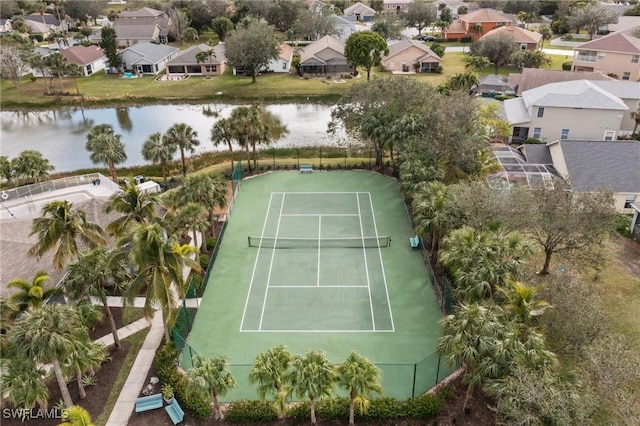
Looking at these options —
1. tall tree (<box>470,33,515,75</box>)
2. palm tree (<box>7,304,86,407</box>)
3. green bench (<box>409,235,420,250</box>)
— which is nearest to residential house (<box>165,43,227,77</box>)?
tall tree (<box>470,33,515,75</box>)

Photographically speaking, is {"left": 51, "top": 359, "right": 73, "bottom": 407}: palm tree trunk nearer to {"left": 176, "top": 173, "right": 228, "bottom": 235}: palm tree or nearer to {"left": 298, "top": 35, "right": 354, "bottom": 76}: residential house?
{"left": 176, "top": 173, "right": 228, "bottom": 235}: palm tree

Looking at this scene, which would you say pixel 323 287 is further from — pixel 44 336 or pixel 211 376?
Result: pixel 44 336

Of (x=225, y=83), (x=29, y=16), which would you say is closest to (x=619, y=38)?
(x=225, y=83)

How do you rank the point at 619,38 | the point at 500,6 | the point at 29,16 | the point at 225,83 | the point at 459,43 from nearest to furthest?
1. the point at 619,38
2. the point at 225,83
3. the point at 459,43
4. the point at 29,16
5. the point at 500,6

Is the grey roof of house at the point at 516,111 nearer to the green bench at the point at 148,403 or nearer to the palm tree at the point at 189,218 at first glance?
the palm tree at the point at 189,218

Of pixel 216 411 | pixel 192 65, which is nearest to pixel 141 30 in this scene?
pixel 192 65

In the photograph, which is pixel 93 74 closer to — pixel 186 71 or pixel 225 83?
pixel 186 71

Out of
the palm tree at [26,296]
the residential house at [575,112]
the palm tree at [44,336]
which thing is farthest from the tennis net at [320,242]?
the residential house at [575,112]
